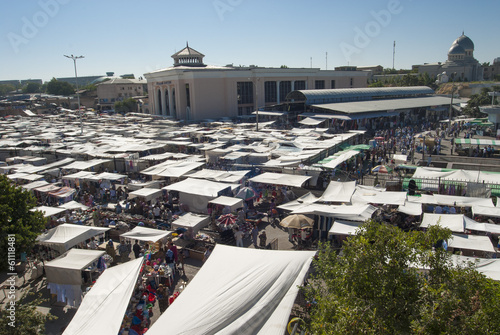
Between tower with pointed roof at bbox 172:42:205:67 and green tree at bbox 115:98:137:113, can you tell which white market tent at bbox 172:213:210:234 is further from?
green tree at bbox 115:98:137:113

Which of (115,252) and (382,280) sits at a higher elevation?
(382,280)

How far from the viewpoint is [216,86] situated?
162 ft

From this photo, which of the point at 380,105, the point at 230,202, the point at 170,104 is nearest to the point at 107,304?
the point at 230,202

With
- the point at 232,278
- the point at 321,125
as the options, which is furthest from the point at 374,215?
the point at 321,125

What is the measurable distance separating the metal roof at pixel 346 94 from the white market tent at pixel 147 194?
2937cm

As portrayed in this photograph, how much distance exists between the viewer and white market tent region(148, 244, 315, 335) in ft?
20.4

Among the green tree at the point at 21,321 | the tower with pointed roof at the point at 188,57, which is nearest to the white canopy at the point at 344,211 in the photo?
the green tree at the point at 21,321

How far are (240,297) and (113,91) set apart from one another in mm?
85095

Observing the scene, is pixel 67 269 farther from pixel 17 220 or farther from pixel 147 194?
pixel 147 194

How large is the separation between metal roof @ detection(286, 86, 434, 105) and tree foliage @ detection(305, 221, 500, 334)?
37437 millimetres

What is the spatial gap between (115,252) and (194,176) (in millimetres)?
5965

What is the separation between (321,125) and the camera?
37594 mm

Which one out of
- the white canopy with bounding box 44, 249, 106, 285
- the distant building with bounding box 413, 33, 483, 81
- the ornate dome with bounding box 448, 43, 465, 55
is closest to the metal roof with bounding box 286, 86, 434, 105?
the white canopy with bounding box 44, 249, 106, 285

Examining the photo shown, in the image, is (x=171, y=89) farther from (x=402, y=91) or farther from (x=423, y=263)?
(x=423, y=263)
